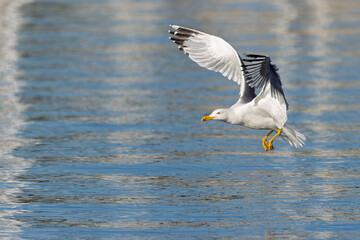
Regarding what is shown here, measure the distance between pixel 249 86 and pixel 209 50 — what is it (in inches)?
31.3

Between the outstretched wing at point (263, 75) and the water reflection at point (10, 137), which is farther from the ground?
the outstretched wing at point (263, 75)

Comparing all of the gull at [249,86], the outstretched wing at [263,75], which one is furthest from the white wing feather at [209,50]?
the outstretched wing at [263,75]

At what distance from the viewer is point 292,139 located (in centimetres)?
1391

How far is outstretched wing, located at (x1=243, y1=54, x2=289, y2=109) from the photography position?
12.7 m

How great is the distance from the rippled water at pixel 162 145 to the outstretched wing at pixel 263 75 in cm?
115

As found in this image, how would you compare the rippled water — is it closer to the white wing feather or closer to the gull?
the gull

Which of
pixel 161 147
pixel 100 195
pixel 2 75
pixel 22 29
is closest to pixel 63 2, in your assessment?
pixel 22 29

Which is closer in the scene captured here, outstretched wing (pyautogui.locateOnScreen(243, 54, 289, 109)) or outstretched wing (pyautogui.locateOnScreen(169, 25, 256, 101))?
outstretched wing (pyautogui.locateOnScreen(243, 54, 289, 109))

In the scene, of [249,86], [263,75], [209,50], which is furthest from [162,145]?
[263,75]

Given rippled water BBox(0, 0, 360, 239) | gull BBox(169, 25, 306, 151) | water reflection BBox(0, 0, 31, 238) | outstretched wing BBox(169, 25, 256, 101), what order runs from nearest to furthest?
rippled water BBox(0, 0, 360, 239) < water reflection BBox(0, 0, 31, 238) < gull BBox(169, 25, 306, 151) < outstretched wing BBox(169, 25, 256, 101)

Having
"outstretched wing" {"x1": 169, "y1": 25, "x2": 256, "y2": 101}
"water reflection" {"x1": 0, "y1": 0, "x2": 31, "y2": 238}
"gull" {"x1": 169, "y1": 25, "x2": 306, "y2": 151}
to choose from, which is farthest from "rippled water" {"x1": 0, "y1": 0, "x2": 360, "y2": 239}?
"outstretched wing" {"x1": 169, "y1": 25, "x2": 256, "y2": 101}

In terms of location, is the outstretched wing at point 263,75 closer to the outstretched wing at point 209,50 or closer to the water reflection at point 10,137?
the outstretched wing at point 209,50

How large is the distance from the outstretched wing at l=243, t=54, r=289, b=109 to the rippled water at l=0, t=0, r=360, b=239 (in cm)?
115

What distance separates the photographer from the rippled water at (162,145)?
11203 millimetres
